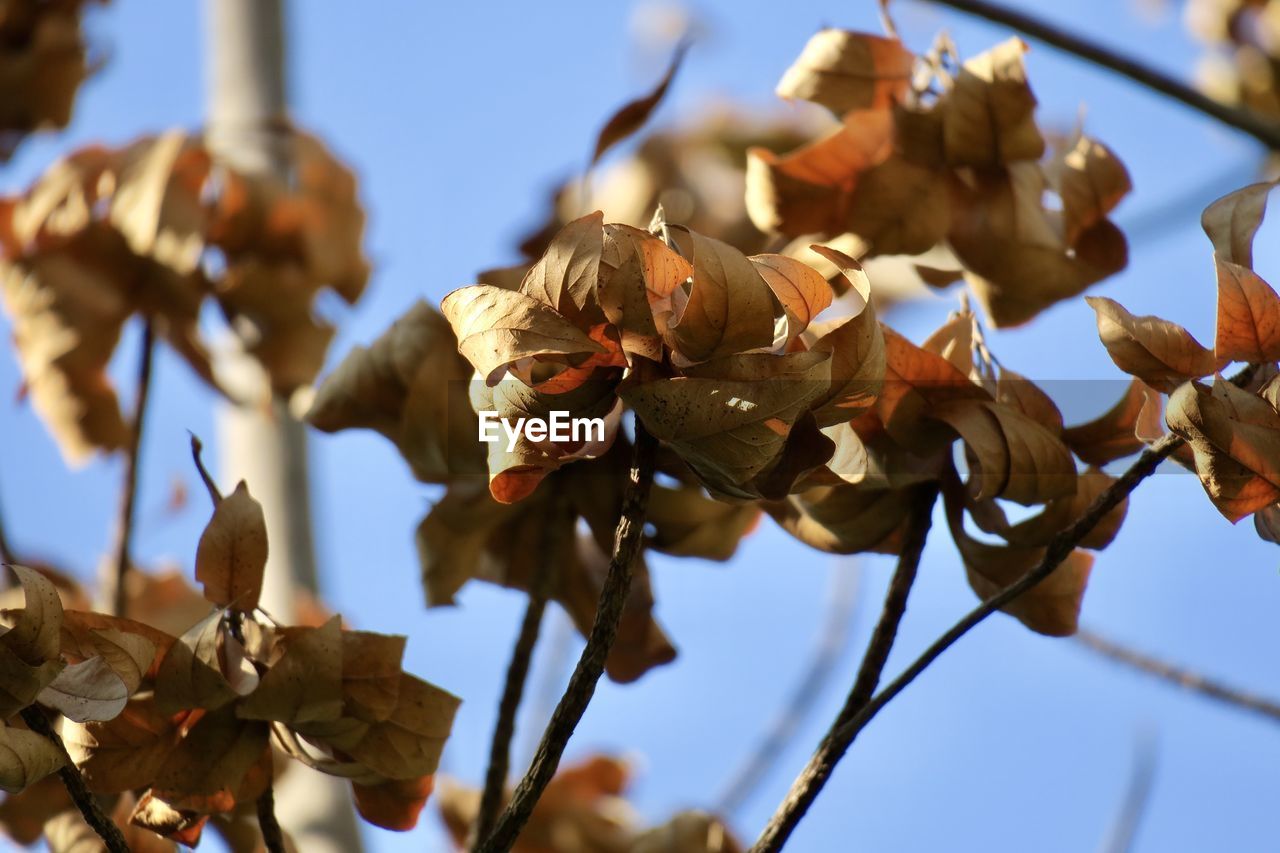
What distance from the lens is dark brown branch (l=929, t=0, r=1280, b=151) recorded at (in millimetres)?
514

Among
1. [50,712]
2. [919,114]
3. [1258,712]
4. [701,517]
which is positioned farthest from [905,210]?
[50,712]

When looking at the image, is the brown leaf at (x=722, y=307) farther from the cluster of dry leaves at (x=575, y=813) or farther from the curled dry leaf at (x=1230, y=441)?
the cluster of dry leaves at (x=575, y=813)

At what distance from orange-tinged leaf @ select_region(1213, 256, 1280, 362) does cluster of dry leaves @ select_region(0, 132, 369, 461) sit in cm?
84

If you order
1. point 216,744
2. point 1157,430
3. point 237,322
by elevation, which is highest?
point 1157,430

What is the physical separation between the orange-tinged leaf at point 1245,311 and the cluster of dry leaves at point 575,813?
Result: 0.45m

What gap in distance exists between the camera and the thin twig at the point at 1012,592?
48 cm

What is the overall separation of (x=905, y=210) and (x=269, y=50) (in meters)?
1.14

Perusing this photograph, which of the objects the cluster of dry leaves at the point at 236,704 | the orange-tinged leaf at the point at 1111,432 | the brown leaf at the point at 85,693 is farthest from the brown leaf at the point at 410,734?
the orange-tinged leaf at the point at 1111,432

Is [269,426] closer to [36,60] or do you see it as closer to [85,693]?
[36,60]

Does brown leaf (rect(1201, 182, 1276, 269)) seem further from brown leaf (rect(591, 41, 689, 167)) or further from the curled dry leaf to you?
brown leaf (rect(591, 41, 689, 167))

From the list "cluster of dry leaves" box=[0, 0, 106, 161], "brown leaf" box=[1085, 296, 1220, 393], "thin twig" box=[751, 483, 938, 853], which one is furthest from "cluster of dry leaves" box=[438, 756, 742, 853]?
"cluster of dry leaves" box=[0, 0, 106, 161]

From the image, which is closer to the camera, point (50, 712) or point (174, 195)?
point (50, 712)

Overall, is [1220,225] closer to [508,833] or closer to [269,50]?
[508,833]

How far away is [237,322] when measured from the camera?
1.19 m
